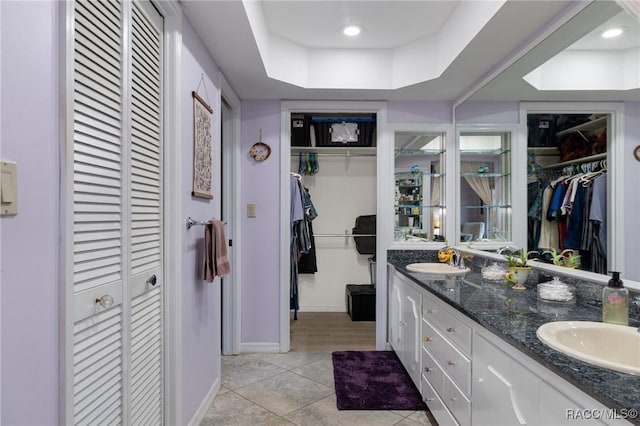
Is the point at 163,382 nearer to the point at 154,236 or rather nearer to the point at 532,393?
the point at 154,236

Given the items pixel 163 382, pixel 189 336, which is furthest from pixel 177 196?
pixel 163 382

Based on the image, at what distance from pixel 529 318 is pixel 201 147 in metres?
1.80

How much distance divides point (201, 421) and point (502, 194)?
8.03ft

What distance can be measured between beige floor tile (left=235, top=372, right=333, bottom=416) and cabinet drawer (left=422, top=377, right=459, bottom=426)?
0.64 meters

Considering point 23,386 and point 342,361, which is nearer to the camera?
point 23,386

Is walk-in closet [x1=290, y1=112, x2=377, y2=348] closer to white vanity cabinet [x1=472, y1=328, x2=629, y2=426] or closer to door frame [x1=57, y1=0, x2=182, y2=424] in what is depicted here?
door frame [x1=57, y1=0, x2=182, y2=424]

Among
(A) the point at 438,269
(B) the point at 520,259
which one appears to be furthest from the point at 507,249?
(A) the point at 438,269

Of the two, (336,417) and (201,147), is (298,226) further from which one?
(336,417)

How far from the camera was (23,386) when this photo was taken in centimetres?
78

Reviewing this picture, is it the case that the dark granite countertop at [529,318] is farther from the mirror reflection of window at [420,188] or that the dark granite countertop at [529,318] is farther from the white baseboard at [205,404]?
the white baseboard at [205,404]

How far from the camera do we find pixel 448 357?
173 cm

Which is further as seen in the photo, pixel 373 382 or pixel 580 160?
pixel 373 382

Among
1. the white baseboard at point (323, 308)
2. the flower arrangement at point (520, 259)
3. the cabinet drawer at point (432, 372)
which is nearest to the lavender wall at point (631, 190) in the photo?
the flower arrangement at point (520, 259)

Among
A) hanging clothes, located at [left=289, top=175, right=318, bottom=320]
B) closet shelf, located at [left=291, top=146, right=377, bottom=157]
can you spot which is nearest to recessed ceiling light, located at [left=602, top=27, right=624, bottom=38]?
closet shelf, located at [left=291, top=146, right=377, bottom=157]
